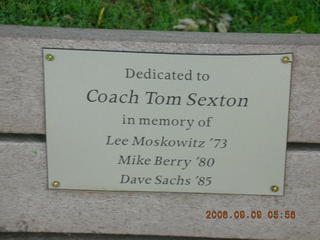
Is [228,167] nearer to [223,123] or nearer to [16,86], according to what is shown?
[223,123]

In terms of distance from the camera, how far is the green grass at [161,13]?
2.82 meters

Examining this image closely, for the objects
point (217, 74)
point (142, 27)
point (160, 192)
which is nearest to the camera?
point (217, 74)

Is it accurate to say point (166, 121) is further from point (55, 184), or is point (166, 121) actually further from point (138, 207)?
point (55, 184)

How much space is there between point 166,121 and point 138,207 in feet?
1.47

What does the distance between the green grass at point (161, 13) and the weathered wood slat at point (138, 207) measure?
0.79 m

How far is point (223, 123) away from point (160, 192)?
0.45 m

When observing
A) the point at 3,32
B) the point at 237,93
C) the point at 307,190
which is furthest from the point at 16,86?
the point at 307,190

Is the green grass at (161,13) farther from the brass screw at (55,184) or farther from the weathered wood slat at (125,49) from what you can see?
the brass screw at (55,184)

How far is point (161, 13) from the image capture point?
289 cm

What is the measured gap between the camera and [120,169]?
243 centimetres
